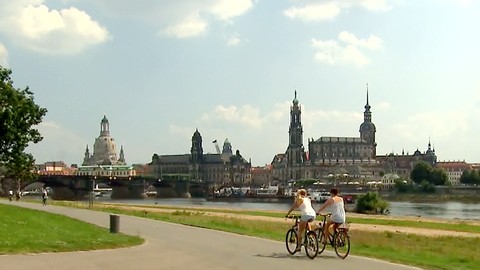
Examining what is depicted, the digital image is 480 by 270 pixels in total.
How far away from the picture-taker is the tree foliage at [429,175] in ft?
602

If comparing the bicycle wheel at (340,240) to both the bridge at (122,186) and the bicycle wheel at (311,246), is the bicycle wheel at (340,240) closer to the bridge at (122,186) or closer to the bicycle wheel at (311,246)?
the bicycle wheel at (311,246)

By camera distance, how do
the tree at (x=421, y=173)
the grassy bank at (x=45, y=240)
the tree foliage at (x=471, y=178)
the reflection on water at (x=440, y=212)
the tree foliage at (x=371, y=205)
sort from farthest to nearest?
the tree foliage at (x=471, y=178) < the tree at (x=421, y=173) < the reflection on water at (x=440, y=212) < the tree foliage at (x=371, y=205) < the grassy bank at (x=45, y=240)

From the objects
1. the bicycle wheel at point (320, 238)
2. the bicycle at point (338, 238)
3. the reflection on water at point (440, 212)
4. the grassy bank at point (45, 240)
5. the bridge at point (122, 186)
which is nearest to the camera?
the grassy bank at point (45, 240)

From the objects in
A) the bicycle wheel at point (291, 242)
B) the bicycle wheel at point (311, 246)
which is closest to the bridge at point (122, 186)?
the bicycle wheel at point (291, 242)

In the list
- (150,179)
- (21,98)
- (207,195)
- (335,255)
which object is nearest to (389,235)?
(335,255)

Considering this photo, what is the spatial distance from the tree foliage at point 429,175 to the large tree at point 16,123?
15374 cm

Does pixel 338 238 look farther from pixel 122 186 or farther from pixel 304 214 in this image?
pixel 122 186

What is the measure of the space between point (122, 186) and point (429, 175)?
288 ft

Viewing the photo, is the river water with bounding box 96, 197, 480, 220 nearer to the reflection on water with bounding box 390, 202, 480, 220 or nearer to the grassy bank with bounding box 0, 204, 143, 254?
the reflection on water with bounding box 390, 202, 480, 220

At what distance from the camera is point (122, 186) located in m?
164

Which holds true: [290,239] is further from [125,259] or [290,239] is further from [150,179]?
[150,179]

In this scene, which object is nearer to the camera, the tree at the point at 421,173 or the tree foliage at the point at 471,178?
the tree at the point at 421,173

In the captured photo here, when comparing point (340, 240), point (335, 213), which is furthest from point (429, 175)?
point (335, 213)

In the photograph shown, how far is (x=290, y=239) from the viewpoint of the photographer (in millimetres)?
15711
